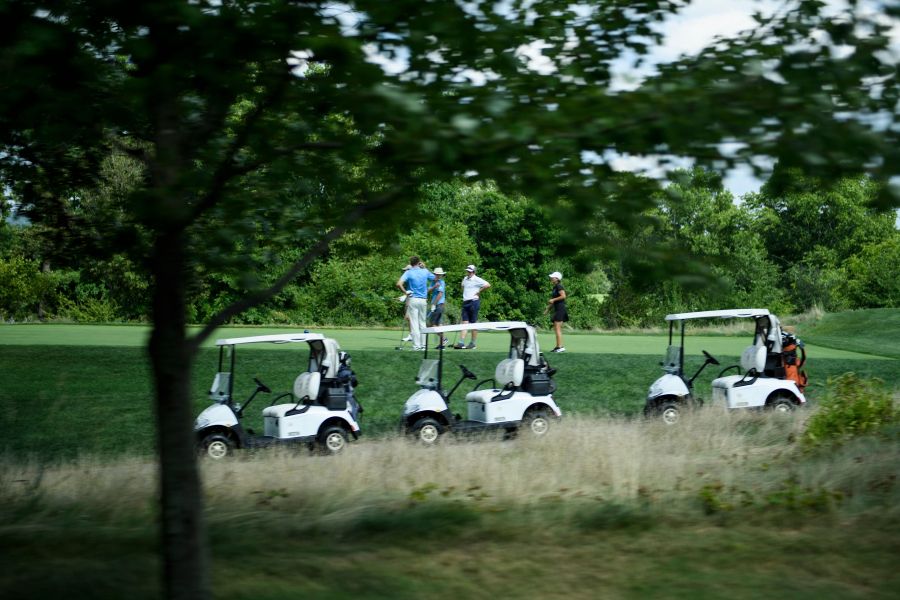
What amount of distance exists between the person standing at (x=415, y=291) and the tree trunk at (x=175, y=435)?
1643cm

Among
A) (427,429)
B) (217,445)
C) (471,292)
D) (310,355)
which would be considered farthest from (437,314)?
(217,445)

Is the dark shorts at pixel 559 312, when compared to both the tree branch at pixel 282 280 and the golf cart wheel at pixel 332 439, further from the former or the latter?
the tree branch at pixel 282 280

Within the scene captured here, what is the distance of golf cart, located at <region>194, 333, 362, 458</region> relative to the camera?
38.2 feet

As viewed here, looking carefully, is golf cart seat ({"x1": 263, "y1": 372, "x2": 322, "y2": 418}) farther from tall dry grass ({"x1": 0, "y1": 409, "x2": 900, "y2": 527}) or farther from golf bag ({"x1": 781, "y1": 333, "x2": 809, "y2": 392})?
golf bag ({"x1": 781, "y1": 333, "x2": 809, "y2": 392})

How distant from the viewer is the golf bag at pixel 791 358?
1420 centimetres

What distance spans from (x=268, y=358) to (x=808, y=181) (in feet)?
52.8

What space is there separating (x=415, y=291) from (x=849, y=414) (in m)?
12.3

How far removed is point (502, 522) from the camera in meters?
5.93

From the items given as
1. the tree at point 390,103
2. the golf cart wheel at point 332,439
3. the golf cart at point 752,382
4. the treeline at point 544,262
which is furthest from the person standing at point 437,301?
the tree at point 390,103

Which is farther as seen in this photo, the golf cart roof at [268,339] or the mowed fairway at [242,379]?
the mowed fairway at [242,379]

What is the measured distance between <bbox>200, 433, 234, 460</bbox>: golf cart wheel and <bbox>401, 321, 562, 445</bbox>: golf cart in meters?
2.03

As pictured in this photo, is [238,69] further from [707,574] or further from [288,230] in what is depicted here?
[707,574]

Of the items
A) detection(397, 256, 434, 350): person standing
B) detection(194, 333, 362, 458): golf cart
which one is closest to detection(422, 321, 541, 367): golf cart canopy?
detection(194, 333, 362, 458): golf cart

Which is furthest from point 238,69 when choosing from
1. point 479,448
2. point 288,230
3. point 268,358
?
point 268,358
